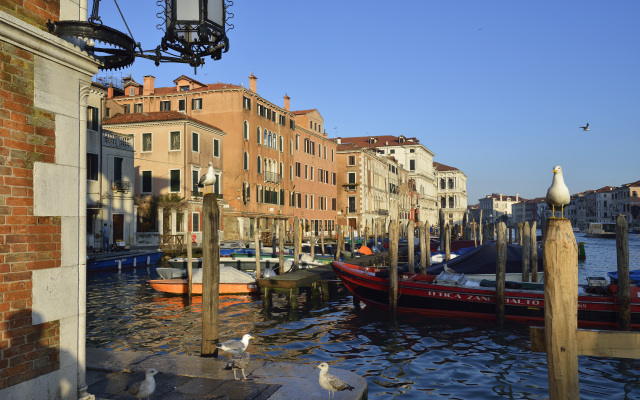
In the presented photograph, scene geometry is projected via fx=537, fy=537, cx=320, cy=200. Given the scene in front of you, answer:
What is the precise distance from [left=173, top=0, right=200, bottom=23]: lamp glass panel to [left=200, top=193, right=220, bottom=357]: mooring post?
397cm

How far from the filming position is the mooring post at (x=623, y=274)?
38.9 ft

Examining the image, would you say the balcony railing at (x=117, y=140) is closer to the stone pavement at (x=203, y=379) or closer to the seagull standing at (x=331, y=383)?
the stone pavement at (x=203, y=379)

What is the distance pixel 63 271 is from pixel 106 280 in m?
19.3

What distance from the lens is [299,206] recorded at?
4550cm

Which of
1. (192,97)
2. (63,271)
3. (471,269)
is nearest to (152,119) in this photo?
(192,97)

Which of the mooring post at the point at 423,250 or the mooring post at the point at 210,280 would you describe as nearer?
the mooring post at the point at 210,280

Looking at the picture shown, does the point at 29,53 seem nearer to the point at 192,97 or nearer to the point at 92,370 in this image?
the point at 92,370

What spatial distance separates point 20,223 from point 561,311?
380 centimetres

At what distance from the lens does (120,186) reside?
28469 millimetres

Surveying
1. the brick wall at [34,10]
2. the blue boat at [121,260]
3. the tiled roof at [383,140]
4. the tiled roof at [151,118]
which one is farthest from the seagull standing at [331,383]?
the tiled roof at [383,140]

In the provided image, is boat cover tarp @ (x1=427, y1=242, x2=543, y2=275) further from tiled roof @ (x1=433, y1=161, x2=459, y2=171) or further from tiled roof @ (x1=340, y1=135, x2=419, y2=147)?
tiled roof @ (x1=433, y1=161, x2=459, y2=171)

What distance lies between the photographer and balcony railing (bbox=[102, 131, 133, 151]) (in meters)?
28.0

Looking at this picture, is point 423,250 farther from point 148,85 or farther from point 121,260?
point 148,85

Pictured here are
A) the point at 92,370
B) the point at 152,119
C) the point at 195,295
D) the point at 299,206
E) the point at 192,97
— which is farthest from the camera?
the point at 299,206
